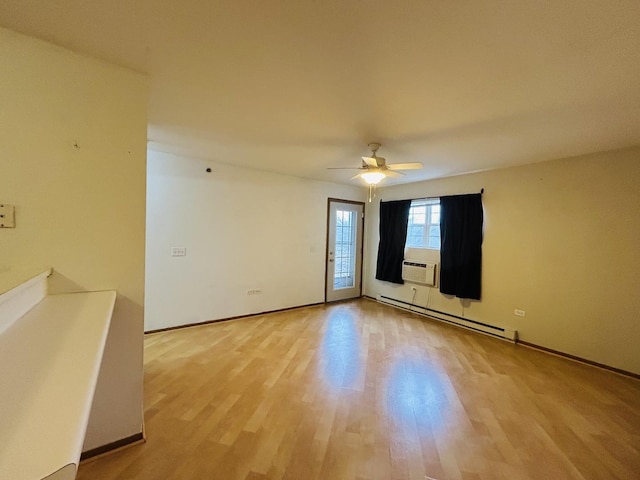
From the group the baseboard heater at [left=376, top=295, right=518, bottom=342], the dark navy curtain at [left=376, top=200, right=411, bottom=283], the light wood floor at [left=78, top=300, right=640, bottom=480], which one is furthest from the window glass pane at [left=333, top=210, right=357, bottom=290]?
the light wood floor at [left=78, top=300, right=640, bottom=480]

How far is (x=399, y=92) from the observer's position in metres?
1.95

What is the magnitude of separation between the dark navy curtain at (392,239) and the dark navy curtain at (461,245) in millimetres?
783

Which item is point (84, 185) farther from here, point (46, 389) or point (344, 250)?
point (344, 250)

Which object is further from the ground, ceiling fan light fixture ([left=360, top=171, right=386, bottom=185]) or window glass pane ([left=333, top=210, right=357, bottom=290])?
ceiling fan light fixture ([left=360, top=171, right=386, bottom=185])

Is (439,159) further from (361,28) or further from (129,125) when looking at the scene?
(129,125)

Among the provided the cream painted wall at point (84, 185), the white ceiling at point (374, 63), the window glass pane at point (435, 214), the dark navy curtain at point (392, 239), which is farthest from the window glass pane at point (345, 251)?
the cream painted wall at point (84, 185)

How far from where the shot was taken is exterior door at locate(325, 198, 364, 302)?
18.0ft

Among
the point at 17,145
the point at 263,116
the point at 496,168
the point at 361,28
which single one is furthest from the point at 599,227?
the point at 17,145

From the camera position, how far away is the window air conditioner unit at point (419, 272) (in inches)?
186

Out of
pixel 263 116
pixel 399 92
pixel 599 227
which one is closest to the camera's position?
pixel 399 92

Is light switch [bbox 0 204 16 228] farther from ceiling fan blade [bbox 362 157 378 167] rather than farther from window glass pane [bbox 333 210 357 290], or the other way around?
window glass pane [bbox 333 210 357 290]

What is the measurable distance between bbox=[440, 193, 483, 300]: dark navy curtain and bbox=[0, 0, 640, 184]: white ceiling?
4.88ft

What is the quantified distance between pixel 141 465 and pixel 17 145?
1907 millimetres

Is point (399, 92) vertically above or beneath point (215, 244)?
above
